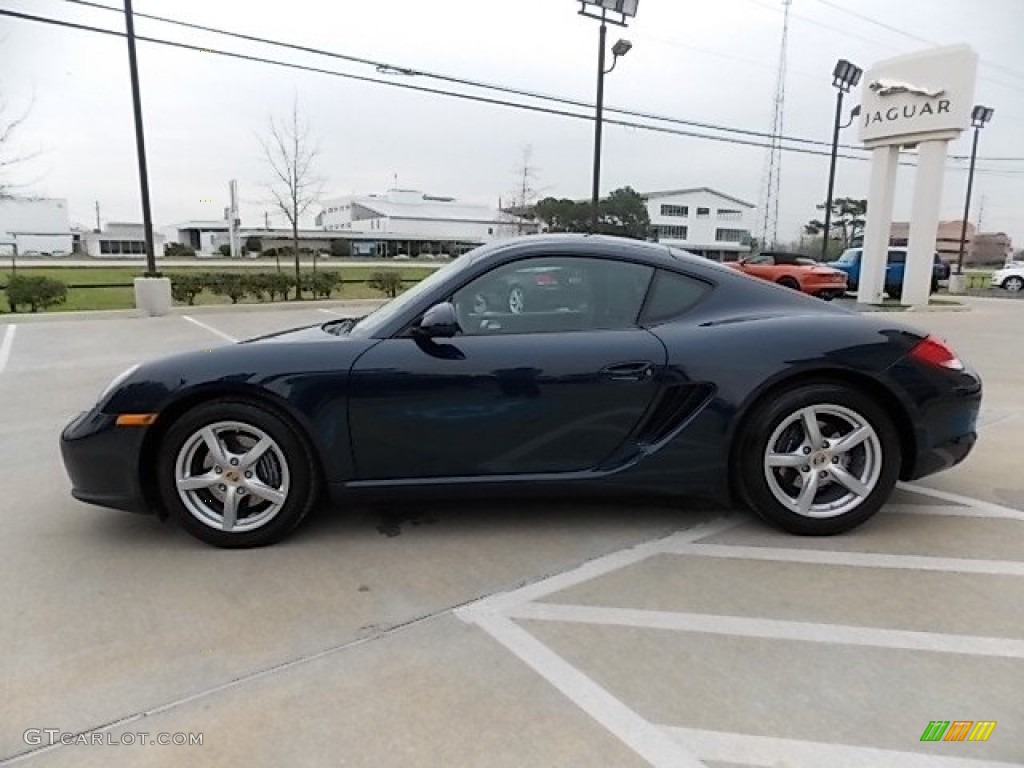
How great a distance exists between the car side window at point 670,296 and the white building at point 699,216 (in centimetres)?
9089

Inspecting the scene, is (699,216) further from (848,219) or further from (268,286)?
(268,286)

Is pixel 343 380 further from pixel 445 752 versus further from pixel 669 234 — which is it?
pixel 669 234

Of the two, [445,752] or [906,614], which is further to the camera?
[906,614]

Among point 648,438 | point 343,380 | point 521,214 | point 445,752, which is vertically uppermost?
point 521,214

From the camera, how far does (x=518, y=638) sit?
2486 mm

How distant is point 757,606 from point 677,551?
0.53m

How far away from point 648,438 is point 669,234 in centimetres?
9304

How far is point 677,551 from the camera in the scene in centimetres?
319

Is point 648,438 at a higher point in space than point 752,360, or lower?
lower

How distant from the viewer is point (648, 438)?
10.5 ft

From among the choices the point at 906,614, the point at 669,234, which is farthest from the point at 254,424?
the point at 669,234

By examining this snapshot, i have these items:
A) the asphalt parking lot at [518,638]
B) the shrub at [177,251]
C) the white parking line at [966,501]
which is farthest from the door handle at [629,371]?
the shrub at [177,251]

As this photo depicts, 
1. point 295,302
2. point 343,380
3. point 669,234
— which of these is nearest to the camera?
point 343,380

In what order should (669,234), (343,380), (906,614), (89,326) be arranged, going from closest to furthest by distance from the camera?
(906,614), (343,380), (89,326), (669,234)
